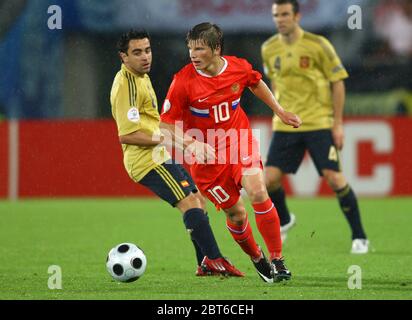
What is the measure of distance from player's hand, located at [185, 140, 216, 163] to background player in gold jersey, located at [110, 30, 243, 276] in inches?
17.5

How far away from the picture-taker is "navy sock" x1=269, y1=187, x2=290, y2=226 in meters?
9.66

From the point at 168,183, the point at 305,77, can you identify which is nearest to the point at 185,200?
the point at 168,183

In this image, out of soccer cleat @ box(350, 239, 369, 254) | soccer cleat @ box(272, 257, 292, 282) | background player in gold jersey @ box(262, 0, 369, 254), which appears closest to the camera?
soccer cleat @ box(272, 257, 292, 282)

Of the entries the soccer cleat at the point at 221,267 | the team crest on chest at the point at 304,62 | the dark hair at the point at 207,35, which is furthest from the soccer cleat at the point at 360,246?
the dark hair at the point at 207,35

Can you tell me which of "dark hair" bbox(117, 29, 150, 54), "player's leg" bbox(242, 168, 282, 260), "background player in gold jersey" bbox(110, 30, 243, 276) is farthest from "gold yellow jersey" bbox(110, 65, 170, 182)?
"player's leg" bbox(242, 168, 282, 260)

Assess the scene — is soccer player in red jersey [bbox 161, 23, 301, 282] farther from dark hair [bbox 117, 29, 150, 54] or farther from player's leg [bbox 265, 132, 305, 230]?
player's leg [bbox 265, 132, 305, 230]

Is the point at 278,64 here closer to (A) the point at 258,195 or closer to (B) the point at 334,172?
(B) the point at 334,172

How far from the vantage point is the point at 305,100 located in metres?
9.55

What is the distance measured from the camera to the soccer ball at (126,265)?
275 inches

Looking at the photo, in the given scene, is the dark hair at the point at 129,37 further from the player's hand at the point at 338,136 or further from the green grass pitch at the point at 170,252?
the player's hand at the point at 338,136

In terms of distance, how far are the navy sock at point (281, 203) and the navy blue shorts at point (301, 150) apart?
0.67 feet

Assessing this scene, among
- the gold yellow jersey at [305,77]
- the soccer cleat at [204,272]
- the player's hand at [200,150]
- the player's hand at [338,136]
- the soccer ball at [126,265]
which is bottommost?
the soccer cleat at [204,272]

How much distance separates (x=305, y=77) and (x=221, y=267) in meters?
2.69

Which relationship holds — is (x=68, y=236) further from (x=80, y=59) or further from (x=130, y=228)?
(x=80, y=59)
